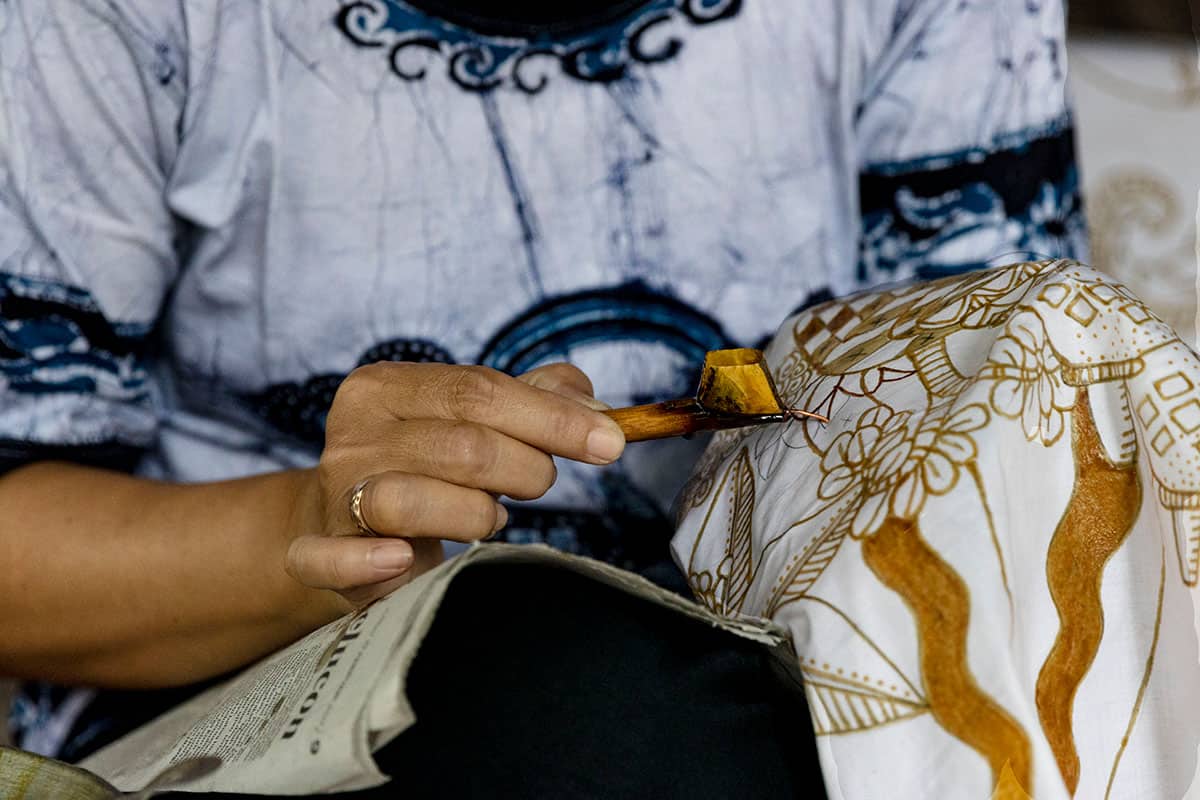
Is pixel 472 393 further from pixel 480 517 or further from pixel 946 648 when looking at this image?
pixel 946 648

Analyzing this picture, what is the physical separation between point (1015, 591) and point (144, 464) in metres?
0.54

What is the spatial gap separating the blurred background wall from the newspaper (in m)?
1.30

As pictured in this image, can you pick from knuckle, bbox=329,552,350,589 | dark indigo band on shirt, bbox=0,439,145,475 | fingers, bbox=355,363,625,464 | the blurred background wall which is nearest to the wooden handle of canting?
fingers, bbox=355,363,625,464

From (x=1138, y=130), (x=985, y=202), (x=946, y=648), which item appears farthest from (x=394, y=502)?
(x=1138, y=130)

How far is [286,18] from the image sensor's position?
611 mm

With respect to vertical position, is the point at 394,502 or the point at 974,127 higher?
the point at 974,127

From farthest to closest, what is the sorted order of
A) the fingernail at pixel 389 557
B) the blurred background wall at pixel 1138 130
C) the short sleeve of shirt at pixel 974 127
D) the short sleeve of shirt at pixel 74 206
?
the blurred background wall at pixel 1138 130, the short sleeve of shirt at pixel 974 127, the short sleeve of shirt at pixel 74 206, the fingernail at pixel 389 557

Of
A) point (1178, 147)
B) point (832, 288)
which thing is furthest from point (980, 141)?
point (1178, 147)

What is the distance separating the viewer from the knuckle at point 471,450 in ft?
1.56

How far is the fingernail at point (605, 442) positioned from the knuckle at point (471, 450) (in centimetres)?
4

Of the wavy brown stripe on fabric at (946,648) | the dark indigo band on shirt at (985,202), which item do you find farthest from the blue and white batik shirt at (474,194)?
the wavy brown stripe on fabric at (946,648)

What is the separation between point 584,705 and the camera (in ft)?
1.33

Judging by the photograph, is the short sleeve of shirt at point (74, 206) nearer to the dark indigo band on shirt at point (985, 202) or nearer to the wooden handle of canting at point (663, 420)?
the wooden handle of canting at point (663, 420)

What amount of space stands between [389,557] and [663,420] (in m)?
0.13
